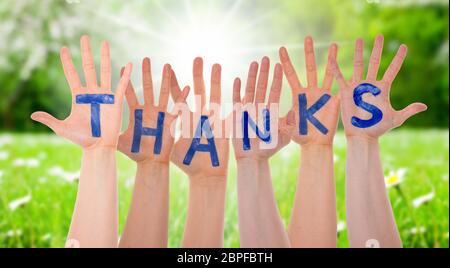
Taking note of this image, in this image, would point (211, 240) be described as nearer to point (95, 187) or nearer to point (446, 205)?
point (95, 187)

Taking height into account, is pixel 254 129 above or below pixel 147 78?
below

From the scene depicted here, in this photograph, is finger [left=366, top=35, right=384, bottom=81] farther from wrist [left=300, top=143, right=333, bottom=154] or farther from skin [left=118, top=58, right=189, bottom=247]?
skin [left=118, top=58, right=189, bottom=247]

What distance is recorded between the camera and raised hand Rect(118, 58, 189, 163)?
130 cm

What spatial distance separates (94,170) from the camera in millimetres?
1228

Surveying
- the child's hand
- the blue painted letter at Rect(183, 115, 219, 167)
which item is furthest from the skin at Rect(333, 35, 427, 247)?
the child's hand

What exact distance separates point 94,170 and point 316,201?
54 centimetres

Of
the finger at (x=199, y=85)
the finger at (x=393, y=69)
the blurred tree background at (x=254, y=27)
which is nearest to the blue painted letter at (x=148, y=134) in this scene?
the finger at (x=199, y=85)

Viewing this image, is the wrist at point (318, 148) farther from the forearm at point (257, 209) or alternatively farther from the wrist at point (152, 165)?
the wrist at point (152, 165)

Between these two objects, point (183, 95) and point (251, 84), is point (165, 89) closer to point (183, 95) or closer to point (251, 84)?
point (183, 95)

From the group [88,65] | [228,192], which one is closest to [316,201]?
[88,65]

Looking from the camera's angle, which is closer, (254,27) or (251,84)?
(251,84)

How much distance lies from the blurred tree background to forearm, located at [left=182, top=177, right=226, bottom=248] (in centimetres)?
237

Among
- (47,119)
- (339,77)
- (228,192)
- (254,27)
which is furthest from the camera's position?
(254,27)
